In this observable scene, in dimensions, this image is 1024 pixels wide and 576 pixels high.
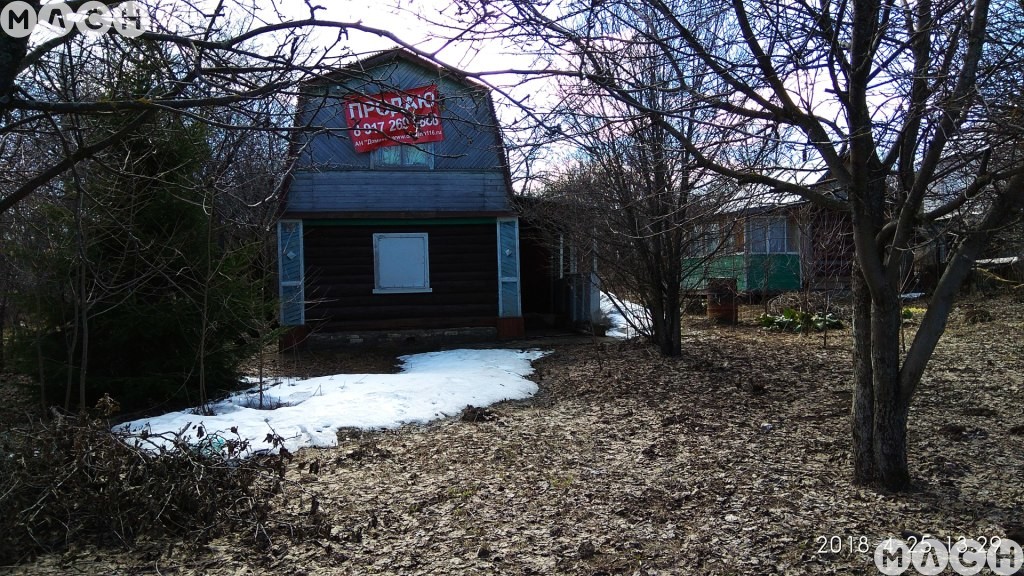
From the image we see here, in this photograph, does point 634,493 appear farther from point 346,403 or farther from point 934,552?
point 346,403

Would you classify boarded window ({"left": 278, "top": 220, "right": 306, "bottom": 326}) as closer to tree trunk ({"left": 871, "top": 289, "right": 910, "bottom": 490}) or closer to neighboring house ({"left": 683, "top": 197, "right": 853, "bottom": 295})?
neighboring house ({"left": 683, "top": 197, "right": 853, "bottom": 295})

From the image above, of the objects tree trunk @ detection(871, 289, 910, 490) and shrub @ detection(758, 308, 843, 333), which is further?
shrub @ detection(758, 308, 843, 333)

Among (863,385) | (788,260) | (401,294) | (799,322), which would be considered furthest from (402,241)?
(788,260)

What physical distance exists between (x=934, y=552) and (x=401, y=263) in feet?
38.5

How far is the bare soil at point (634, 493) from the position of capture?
12.4 ft

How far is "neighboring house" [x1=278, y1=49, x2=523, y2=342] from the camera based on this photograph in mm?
13688

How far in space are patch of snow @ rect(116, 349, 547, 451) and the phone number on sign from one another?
432cm

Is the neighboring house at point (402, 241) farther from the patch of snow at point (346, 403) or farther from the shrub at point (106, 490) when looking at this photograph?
the shrub at point (106, 490)

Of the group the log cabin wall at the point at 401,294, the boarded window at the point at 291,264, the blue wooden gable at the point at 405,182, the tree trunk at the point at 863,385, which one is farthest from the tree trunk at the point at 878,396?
the boarded window at the point at 291,264

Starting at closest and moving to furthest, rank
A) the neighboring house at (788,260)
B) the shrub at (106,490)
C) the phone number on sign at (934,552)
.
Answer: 1. the phone number on sign at (934,552)
2. the shrub at (106,490)
3. the neighboring house at (788,260)

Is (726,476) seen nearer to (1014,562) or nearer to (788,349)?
(1014,562)

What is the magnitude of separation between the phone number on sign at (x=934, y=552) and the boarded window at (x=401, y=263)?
1122 centimetres

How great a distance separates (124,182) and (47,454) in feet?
13.0

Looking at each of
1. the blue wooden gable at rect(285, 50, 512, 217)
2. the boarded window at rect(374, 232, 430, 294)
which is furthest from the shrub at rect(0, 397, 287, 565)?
the boarded window at rect(374, 232, 430, 294)
